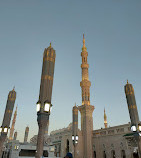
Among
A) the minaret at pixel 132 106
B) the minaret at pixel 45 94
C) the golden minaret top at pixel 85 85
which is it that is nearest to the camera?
the minaret at pixel 45 94

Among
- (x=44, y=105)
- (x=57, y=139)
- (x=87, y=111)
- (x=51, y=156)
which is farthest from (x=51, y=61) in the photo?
(x=57, y=139)

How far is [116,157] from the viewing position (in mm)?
31938

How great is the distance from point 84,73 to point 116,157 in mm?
22422

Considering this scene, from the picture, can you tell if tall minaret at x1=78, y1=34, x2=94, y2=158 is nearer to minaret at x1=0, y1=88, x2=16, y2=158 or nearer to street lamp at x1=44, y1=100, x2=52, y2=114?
minaret at x1=0, y1=88, x2=16, y2=158

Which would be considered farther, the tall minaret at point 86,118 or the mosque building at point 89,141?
the tall minaret at point 86,118

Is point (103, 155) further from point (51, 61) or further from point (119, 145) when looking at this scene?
point (51, 61)

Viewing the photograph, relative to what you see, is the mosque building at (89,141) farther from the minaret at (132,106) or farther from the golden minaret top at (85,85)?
the minaret at (132,106)

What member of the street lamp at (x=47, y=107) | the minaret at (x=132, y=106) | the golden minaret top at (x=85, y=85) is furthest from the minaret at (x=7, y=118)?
the golden minaret top at (x=85, y=85)

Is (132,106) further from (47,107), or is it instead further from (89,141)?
(89,141)

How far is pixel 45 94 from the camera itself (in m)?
13.2

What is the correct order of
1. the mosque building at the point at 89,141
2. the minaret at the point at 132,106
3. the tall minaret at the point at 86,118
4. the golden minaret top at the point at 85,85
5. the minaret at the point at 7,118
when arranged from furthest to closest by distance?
the golden minaret top at the point at 85,85 < the tall minaret at the point at 86,118 < the mosque building at the point at 89,141 < the minaret at the point at 7,118 < the minaret at the point at 132,106

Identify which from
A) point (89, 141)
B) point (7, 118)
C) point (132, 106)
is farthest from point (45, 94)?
point (89, 141)

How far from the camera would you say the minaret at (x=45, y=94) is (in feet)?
36.8

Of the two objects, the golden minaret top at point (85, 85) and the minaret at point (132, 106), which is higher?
the golden minaret top at point (85, 85)
